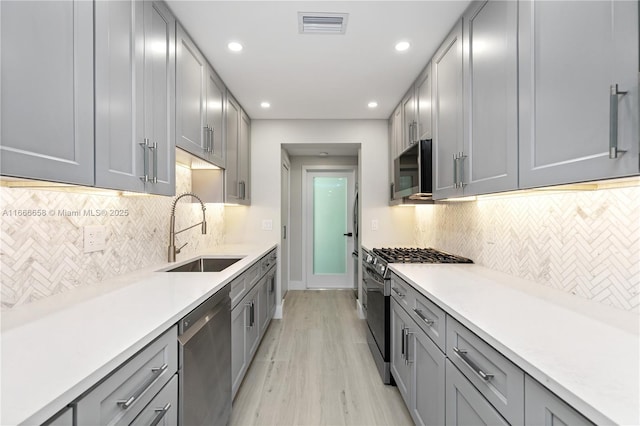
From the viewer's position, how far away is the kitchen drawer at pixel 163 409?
35.6 inches

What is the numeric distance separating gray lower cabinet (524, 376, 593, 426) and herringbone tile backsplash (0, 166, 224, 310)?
5.72ft

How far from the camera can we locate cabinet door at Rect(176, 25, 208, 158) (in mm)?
1792

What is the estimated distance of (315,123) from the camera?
11.7ft

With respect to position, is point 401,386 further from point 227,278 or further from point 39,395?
point 39,395

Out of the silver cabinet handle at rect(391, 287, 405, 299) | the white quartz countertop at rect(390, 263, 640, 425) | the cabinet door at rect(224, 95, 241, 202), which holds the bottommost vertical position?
the silver cabinet handle at rect(391, 287, 405, 299)

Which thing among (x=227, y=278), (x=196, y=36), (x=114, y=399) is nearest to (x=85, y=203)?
(x=227, y=278)

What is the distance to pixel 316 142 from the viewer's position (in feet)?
11.7

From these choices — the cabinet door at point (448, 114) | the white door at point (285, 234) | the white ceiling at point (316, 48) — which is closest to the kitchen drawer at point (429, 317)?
the cabinet door at point (448, 114)

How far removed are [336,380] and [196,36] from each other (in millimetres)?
→ 2697

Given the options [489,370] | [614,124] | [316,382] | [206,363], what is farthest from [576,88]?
[316,382]

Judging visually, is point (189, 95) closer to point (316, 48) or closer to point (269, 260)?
point (316, 48)

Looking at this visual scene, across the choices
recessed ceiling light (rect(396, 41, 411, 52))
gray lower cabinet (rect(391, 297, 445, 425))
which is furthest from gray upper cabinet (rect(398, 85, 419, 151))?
gray lower cabinet (rect(391, 297, 445, 425))

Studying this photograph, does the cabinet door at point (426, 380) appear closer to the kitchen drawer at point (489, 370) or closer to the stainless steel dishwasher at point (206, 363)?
the kitchen drawer at point (489, 370)

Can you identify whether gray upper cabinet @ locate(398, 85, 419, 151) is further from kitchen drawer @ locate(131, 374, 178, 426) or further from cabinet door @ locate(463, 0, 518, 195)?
kitchen drawer @ locate(131, 374, 178, 426)
